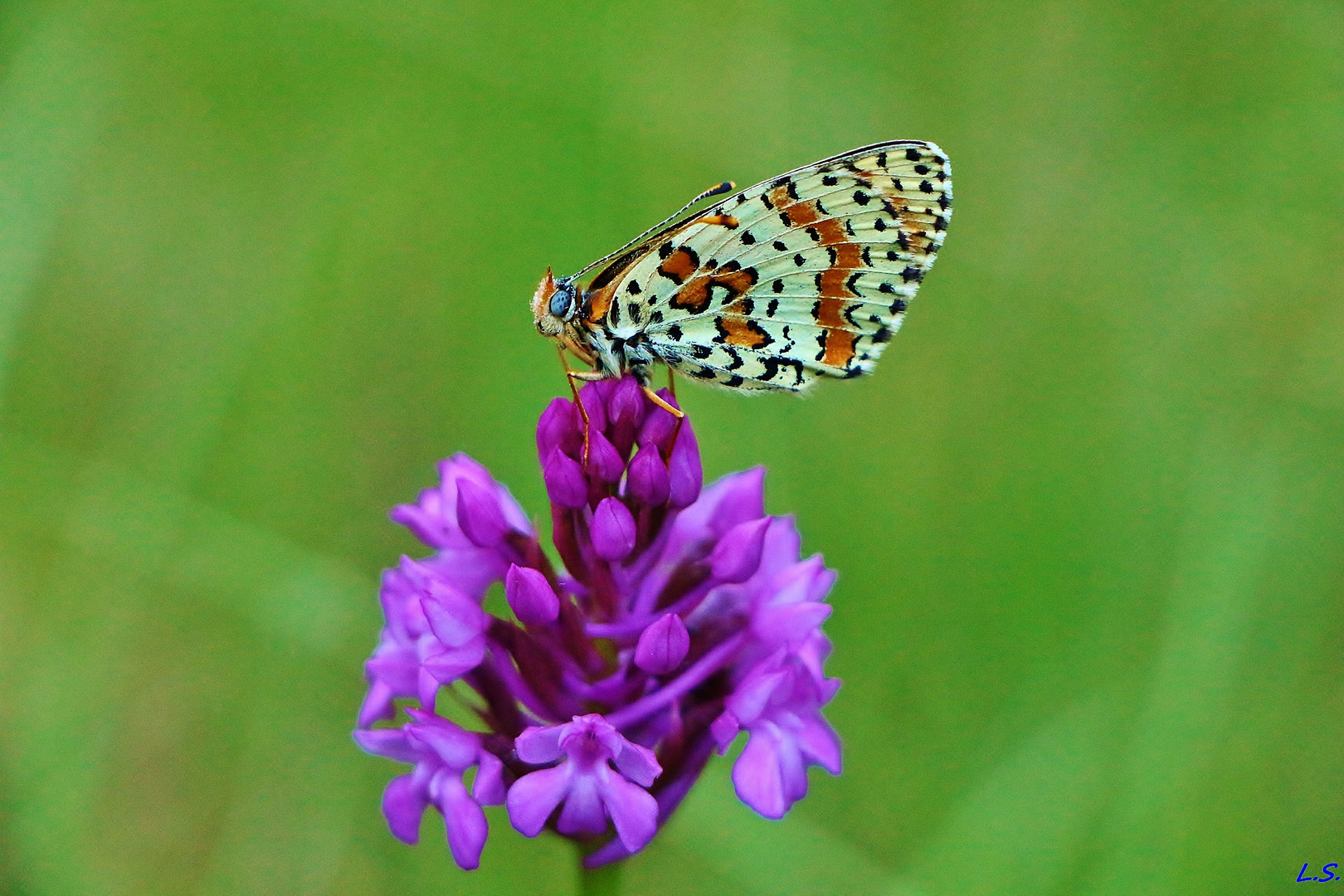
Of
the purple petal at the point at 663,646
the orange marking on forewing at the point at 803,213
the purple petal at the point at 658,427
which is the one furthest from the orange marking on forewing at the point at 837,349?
the purple petal at the point at 663,646

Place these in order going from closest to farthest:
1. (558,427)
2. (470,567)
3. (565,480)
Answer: (565,480), (558,427), (470,567)

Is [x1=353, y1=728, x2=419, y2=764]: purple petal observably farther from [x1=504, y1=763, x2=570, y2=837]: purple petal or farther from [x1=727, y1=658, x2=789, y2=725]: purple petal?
[x1=727, y1=658, x2=789, y2=725]: purple petal

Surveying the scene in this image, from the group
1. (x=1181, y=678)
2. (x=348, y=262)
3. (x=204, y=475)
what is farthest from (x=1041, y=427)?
(x=204, y=475)

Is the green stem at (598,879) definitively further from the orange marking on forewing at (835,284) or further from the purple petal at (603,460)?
the orange marking on forewing at (835,284)

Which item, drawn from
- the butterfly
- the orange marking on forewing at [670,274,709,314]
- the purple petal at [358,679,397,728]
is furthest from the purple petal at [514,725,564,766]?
the orange marking on forewing at [670,274,709,314]

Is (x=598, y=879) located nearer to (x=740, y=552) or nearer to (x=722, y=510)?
(x=740, y=552)

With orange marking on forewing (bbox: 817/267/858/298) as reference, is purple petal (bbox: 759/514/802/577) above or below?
below
